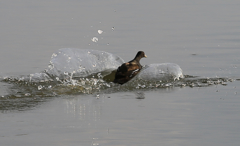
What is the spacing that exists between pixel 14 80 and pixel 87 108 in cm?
398

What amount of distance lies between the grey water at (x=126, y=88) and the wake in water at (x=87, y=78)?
0.09 metres

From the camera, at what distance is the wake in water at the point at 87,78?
40.6 feet

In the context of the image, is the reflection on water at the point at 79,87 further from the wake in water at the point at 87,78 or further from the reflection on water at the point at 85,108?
the reflection on water at the point at 85,108

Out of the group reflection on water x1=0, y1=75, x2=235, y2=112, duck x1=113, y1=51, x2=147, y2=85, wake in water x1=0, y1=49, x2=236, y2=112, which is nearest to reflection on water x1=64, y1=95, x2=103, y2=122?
reflection on water x1=0, y1=75, x2=235, y2=112

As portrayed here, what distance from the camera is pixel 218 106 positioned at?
10.2m

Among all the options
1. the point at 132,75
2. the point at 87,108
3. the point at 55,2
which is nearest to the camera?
the point at 87,108

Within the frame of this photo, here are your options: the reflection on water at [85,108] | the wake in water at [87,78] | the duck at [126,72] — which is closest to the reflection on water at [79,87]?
the wake in water at [87,78]

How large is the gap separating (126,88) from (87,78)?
205 centimetres

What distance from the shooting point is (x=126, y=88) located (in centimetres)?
1238

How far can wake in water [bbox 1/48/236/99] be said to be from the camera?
40.6 ft

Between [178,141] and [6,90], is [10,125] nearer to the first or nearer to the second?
[178,141]

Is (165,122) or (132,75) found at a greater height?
(132,75)

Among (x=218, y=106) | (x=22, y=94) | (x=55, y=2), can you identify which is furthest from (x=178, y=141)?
(x=55, y=2)

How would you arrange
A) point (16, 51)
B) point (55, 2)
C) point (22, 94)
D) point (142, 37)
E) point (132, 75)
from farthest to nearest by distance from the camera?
point (55, 2)
point (142, 37)
point (16, 51)
point (132, 75)
point (22, 94)
